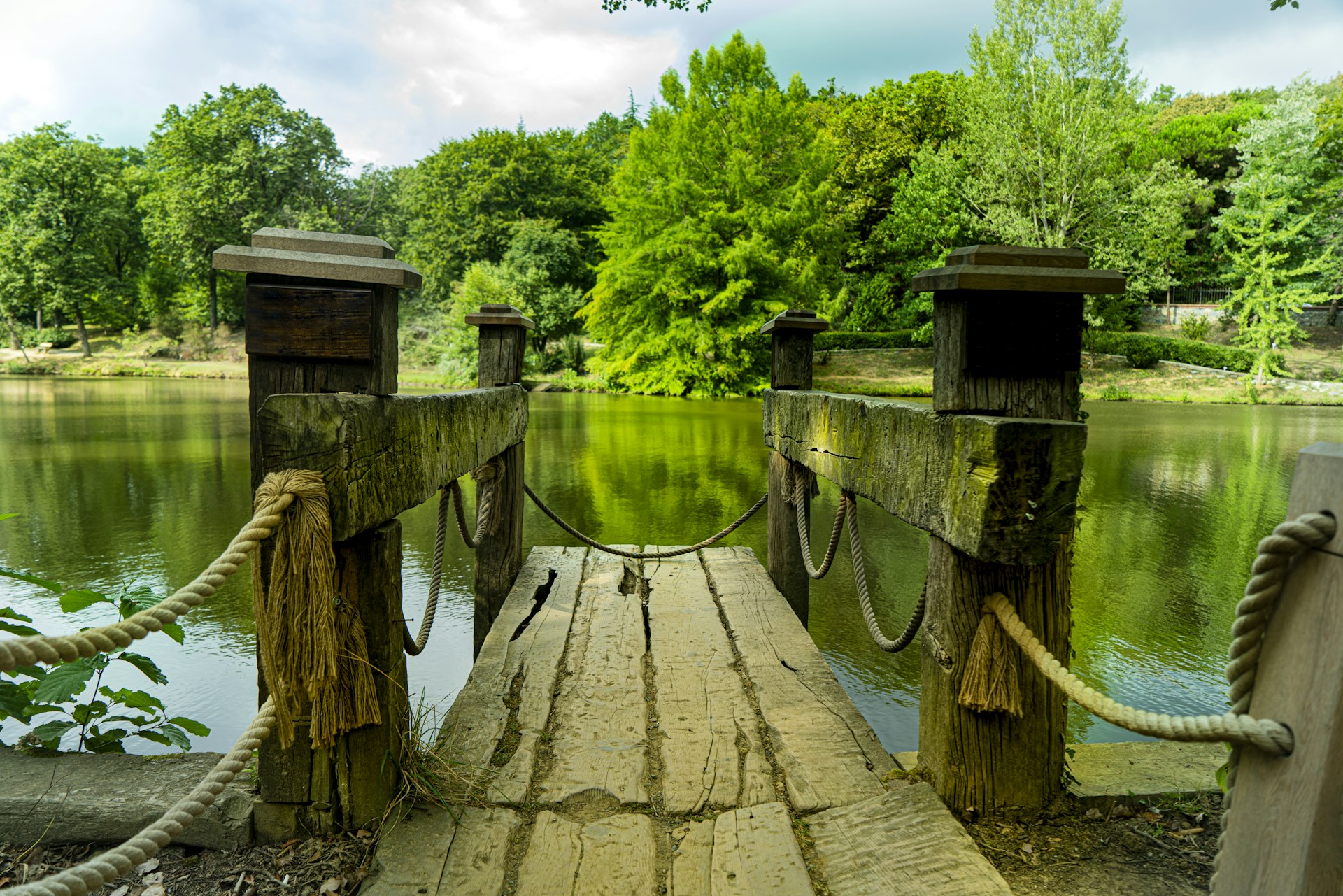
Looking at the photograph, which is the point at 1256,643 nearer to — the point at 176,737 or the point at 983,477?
the point at 983,477

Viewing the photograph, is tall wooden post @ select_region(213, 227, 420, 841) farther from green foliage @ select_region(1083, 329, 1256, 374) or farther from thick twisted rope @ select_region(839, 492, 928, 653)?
green foliage @ select_region(1083, 329, 1256, 374)

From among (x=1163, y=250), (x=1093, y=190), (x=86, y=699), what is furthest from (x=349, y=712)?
(x=1163, y=250)

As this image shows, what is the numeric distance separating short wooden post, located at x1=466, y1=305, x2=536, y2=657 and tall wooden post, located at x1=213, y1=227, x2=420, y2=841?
2.50 m

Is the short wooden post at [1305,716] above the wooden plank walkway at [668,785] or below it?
above

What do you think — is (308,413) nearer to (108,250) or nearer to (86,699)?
(86,699)

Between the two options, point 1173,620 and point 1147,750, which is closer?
point 1147,750

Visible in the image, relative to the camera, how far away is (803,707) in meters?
2.96

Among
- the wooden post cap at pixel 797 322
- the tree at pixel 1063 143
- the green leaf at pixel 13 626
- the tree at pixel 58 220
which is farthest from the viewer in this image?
the tree at pixel 58 220

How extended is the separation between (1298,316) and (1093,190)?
1607 centimetres

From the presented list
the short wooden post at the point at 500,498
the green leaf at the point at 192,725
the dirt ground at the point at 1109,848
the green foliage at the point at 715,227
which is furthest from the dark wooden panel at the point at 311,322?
the green foliage at the point at 715,227

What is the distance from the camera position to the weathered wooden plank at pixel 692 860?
6.28ft

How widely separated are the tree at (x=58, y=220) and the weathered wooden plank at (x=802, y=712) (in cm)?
4153

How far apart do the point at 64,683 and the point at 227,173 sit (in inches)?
1581

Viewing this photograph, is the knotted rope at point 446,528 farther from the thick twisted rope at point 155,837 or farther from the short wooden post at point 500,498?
the thick twisted rope at point 155,837
